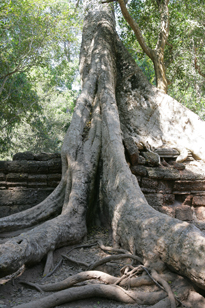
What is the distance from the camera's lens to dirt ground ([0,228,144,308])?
192 centimetres

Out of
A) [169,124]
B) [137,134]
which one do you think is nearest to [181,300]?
[137,134]

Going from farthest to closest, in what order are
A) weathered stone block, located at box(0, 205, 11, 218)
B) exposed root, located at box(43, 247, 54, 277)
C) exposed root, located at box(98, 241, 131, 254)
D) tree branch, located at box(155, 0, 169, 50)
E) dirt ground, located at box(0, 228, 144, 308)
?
1. tree branch, located at box(155, 0, 169, 50)
2. weathered stone block, located at box(0, 205, 11, 218)
3. exposed root, located at box(98, 241, 131, 254)
4. exposed root, located at box(43, 247, 54, 277)
5. dirt ground, located at box(0, 228, 144, 308)

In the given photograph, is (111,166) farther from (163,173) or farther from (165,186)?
(165,186)

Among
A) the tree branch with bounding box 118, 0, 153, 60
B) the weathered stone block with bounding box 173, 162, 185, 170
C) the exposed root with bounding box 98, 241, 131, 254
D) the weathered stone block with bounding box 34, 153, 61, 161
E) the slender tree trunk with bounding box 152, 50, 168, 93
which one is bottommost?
the exposed root with bounding box 98, 241, 131, 254

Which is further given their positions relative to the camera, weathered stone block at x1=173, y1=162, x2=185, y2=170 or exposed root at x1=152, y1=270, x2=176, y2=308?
weathered stone block at x1=173, y1=162, x2=185, y2=170

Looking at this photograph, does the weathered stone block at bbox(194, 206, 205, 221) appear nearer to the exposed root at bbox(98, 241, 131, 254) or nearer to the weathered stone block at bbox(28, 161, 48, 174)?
the exposed root at bbox(98, 241, 131, 254)

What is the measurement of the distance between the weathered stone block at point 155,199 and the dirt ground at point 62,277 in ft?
4.96

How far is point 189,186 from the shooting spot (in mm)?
5023

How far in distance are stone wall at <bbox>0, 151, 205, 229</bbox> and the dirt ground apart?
1593 mm

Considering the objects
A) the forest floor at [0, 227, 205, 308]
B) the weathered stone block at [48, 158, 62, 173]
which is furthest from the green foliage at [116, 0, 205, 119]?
the forest floor at [0, 227, 205, 308]

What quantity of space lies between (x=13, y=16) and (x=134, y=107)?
6.17 metres

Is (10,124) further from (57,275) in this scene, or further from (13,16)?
(57,275)

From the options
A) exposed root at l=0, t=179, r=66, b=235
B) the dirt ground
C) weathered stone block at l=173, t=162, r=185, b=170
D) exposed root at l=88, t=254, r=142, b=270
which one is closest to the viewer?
the dirt ground

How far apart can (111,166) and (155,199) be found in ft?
4.94
